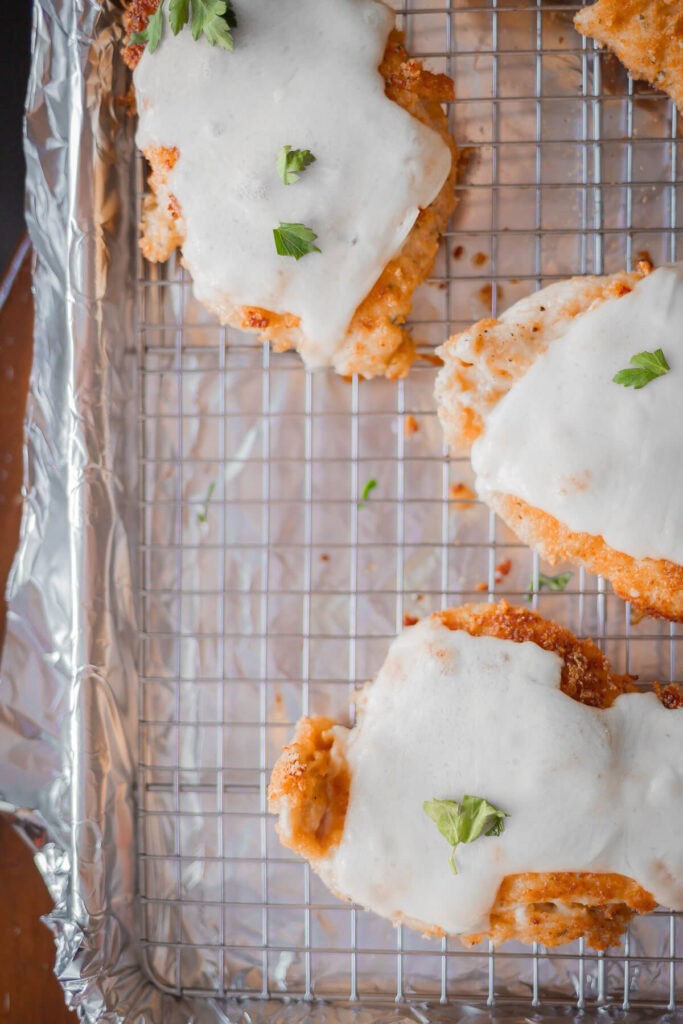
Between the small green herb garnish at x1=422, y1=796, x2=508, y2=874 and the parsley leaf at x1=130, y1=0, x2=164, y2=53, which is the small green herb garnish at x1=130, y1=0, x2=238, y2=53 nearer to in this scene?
the parsley leaf at x1=130, y1=0, x2=164, y2=53

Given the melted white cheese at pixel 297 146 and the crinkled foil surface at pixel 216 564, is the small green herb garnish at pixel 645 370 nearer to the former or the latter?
the crinkled foil surface at pixel 216 564

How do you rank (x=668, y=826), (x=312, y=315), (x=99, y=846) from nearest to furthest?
(x=668, y=826), (x=312, y=315), (x=99, y=846)

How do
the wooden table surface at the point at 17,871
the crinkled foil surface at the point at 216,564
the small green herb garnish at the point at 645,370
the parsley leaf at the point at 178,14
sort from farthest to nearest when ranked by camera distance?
the wooden table surface at the point at 17,871
the crinkled foil surface at the point at 216,564
the parsley leaf at the point at 178,14
the small green herb garnish at the point at 645,370

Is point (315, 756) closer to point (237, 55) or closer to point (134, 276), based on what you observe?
point (134, 276)

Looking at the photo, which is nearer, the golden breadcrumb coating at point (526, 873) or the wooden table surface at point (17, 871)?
the golden breadcrumb coating at point (526, 873)

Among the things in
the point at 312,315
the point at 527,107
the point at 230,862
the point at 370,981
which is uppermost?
the point at 527,107

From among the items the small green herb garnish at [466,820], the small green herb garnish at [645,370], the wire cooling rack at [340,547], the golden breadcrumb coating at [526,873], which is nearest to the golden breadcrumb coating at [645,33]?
the wire cooling rack at [340,547]

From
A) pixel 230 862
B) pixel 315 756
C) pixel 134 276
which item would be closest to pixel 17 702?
pixel 230 862
